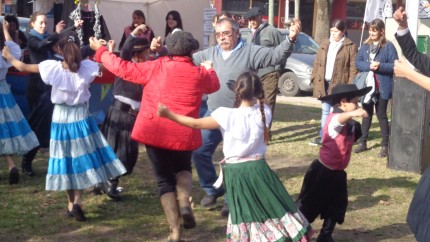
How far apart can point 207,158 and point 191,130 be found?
1436 mm

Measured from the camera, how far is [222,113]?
595 centimetres

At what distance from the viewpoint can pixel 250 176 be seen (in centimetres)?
596

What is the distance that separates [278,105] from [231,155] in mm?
11569

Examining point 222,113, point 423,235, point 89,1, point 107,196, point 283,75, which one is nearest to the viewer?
point 423,235

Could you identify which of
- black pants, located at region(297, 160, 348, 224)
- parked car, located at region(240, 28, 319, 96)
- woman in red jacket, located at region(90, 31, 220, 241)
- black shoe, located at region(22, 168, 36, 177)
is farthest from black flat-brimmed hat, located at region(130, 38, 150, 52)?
parked car, located at region(240, 28, 319, 96)

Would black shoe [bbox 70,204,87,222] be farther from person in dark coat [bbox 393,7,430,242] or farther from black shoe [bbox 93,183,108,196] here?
person in dark coat [bbox 393,7,430,242]

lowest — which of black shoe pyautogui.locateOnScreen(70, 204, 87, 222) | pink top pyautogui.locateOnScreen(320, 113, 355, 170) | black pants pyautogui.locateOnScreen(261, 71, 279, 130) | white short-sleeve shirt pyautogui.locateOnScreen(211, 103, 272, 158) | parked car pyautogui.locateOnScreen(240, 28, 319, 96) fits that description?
parked car pyautogui.locateOnScreen(240, 28, 319, 96)

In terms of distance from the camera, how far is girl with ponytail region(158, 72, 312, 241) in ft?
19.3

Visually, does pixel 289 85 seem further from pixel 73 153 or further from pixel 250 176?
pixel 250 176

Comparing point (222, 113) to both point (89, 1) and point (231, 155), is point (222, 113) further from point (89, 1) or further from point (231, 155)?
point (89, 1)

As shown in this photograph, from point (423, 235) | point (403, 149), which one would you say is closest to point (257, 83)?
point (423, 235)

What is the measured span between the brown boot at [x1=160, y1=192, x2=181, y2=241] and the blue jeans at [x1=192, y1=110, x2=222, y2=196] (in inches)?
48.7

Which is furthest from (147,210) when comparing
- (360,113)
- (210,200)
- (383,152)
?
(383,152)

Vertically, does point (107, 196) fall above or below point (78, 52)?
below
